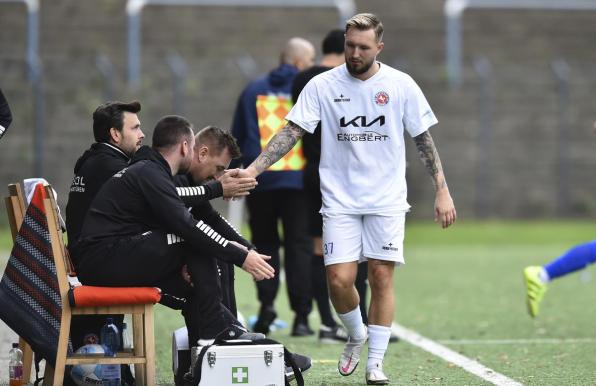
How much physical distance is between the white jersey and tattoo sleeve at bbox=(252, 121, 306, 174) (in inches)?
2.3

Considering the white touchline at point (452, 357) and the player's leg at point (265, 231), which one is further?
the player's leg at point (265, 231)

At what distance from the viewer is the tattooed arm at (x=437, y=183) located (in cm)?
723

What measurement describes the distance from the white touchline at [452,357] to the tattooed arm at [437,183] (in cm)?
92

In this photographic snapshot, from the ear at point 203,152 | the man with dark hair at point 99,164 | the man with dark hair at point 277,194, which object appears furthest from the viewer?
the man with dark hair at point 277,194

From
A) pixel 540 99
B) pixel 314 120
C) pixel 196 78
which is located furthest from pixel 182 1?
pixel 314 120

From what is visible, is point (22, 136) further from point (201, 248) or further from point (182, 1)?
point (201, 248)

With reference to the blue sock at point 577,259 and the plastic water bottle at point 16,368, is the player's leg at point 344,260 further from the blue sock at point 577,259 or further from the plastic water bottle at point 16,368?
the blue sock at point 577,259

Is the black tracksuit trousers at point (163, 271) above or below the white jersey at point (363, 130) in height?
below

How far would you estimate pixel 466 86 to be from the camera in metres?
25.8

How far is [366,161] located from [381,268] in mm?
601

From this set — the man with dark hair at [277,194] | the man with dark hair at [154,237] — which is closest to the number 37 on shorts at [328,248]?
the man with dark hair at [154,237]

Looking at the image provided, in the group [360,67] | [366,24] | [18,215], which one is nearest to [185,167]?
[18,215]

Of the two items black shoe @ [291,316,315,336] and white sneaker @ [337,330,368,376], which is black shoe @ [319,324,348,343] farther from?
white sneaker @ [337,330,368,376]

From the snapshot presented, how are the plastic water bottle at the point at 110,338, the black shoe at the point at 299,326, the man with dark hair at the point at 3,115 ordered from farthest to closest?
the black shoe at the point at 299,326 → the man with dark hair at the point at 3,115 → the plastic water bottle at the point at 110,338
